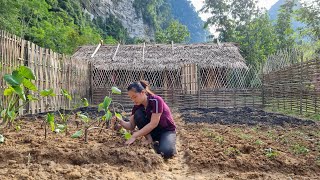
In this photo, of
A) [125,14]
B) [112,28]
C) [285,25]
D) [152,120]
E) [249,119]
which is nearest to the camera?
[152,120]

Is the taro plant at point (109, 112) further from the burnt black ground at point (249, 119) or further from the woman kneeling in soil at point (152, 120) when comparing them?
the burnt black ground at point (249, 119)

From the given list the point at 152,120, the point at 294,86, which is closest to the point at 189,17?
the point at 294,86

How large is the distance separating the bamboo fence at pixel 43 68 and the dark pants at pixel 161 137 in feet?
4.92

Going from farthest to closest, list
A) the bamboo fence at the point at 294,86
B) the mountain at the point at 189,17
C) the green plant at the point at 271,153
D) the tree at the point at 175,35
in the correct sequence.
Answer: the mountain at the point at 189,17, the tree at the point at 175,35, the bamboo fence at the point at 294,86, the green plant at the point at 271,153

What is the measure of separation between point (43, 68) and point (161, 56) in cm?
898

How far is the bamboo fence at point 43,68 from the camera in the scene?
607cm

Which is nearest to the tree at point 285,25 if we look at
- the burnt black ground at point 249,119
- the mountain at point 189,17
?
the burnt black ground at point 249,119

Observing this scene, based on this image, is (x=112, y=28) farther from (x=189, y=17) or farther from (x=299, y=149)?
(x=189, y=17)

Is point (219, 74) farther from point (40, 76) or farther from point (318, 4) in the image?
point (40, 76)

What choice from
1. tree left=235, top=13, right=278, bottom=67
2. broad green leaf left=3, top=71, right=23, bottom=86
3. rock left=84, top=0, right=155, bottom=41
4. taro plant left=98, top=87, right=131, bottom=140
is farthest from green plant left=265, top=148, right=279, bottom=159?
rock left=84, top=0, right=155, bottom=41

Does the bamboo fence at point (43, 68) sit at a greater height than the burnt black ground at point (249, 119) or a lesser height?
greater

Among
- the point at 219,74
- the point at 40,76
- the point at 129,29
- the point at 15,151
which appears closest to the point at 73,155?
the point at 15,151

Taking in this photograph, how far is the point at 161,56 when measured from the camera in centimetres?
1616

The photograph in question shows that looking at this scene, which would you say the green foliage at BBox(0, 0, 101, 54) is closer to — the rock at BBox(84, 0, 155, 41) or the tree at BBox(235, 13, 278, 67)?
the rock at BBox(84, 0, 155, 41)
